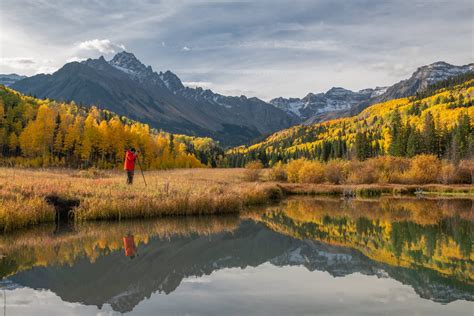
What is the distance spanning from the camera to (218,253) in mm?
18859

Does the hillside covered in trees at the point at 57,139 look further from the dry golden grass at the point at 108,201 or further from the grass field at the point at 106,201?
the dry golden grass at the point at 108,201

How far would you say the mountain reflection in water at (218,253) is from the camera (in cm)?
1330

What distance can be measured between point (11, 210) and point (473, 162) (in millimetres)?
72303

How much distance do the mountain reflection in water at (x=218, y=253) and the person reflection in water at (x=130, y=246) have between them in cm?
14

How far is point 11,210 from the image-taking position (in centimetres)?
2089

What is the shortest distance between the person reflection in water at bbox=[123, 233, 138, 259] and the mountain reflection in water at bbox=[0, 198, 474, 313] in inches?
5.4

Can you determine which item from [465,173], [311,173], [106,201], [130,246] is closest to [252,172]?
[311,173]

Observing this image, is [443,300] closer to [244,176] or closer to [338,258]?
A: [338,258]

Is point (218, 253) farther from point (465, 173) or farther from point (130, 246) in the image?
point (465, 173)

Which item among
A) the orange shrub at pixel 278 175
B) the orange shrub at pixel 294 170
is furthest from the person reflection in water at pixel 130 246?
the orange shrub at pixel 278 175

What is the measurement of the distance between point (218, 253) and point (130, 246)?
12.6 feet

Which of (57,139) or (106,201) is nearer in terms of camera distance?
(106,201)

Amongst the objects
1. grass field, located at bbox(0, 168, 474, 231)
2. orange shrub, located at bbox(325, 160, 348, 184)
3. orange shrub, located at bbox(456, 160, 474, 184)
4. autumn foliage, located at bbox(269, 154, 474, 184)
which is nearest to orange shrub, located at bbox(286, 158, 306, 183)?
autumn foliage, located at bbox(269, 154, 474, 184)

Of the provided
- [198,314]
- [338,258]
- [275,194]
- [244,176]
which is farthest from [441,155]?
[198,314]
